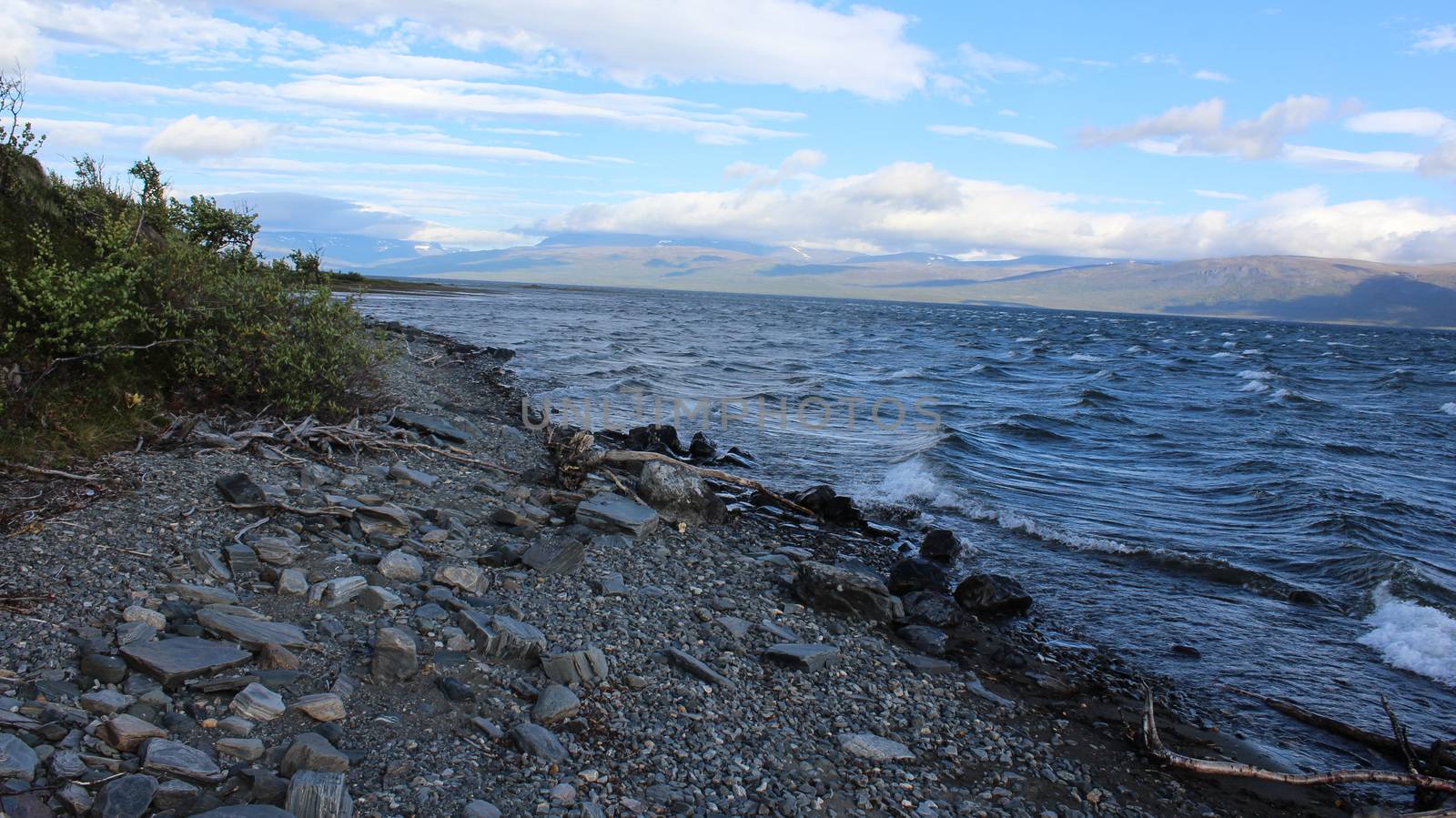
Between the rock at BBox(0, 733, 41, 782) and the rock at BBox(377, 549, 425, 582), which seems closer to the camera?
the rock at BBox(0, 733, 41, 782)

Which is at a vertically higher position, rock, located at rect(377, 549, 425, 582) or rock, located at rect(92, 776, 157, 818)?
rock, located at rect(377, 549, 425, 582)

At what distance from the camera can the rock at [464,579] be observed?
7777 millimetres

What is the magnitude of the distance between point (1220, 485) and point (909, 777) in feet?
51.3

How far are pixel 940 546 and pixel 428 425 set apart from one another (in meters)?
8.29

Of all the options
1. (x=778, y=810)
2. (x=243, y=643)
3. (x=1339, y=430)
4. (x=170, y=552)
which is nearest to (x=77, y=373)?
(x=170, y=552)

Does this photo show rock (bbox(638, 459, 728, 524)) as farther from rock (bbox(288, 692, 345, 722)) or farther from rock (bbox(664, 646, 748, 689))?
rock (bbox(288, 692, 345, 722))

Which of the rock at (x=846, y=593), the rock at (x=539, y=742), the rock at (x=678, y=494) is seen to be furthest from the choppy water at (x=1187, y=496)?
the rock at (x=539, y=742)

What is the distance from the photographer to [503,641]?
22.0ft

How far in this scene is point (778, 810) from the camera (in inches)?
213

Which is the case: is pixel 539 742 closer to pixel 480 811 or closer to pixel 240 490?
pixel 480 811

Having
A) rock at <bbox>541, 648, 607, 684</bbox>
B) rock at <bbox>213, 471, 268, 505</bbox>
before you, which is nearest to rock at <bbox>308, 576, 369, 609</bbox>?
rock at <bbox>541, 648, 607, 684</bbox>

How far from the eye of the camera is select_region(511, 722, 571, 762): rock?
5.49 metres

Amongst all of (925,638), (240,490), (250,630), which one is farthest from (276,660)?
(925,638)

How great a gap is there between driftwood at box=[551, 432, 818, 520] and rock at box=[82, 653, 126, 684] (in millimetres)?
7068
